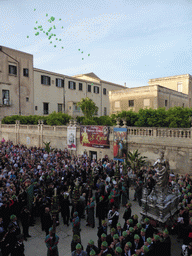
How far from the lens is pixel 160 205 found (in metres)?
8.27

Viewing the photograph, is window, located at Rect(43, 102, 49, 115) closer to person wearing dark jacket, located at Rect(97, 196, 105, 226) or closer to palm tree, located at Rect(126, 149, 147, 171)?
palm tree, located at Rect(126, 149, 147, 171)

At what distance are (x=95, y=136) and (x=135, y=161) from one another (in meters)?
5.16

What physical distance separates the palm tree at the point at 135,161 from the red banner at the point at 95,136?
3060 millimetres

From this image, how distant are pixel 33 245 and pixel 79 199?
8.20 ft

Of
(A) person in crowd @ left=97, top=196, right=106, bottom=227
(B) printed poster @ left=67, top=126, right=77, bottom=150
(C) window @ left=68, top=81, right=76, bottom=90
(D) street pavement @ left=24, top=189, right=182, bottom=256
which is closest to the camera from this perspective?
(D) street pavement @ left=24, top=189, right=182, bottom=256

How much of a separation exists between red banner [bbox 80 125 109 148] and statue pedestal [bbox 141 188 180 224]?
10.7m

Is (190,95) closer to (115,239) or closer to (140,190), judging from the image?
(140,190)

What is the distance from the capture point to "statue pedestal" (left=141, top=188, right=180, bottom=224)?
8.20 meters

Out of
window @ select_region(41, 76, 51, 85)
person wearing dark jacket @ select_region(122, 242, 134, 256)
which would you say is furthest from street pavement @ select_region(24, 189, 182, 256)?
window @ select_region(41, 76, 51, 85)

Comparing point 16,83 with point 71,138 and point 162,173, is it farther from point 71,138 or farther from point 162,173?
point 162,173

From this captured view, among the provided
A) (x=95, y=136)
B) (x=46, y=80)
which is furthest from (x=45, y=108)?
(x=95, y=136)

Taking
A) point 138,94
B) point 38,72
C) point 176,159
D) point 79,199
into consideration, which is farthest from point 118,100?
point 79,199

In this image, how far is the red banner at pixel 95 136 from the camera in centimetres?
1941

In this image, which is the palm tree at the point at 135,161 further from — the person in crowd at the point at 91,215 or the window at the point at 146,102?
the window at the point at 146,102
